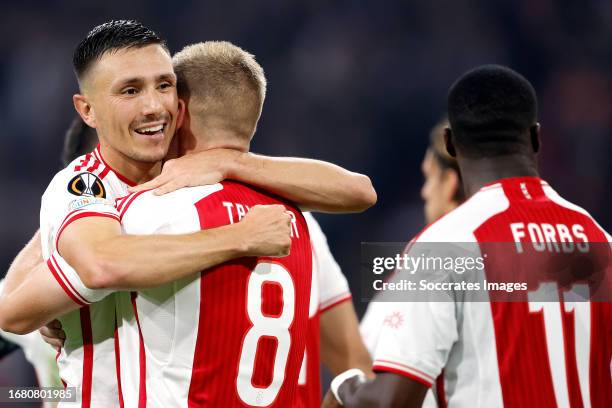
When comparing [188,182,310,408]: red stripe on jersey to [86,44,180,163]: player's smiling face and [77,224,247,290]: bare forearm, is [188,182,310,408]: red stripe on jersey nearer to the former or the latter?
[77,224,247,290]: bare forearm

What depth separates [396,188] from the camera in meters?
9.48

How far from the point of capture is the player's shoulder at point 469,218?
308 centimetres

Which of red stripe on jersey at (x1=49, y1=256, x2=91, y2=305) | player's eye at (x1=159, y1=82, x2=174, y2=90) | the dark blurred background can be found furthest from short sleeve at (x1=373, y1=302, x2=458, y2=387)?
the dark blurred background

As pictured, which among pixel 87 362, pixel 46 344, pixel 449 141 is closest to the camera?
pixel 87 362

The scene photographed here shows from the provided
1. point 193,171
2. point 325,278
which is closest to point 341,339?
point 325,278

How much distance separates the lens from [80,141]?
4762mm

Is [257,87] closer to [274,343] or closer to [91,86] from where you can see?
[91,86]

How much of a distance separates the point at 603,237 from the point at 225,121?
1.47 m

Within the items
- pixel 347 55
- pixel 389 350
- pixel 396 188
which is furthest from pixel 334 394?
pixel 347 55

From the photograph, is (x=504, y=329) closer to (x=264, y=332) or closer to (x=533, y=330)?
(x=533, y=330)

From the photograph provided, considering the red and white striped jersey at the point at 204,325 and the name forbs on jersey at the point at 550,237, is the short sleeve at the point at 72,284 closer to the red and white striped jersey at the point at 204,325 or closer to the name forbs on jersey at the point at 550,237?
the red and white striped jersey at the point at 204,325

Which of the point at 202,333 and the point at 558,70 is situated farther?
the point at 558,70

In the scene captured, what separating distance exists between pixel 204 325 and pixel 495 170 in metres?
1.27

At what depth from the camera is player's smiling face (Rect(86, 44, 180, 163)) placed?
305 centimetres
